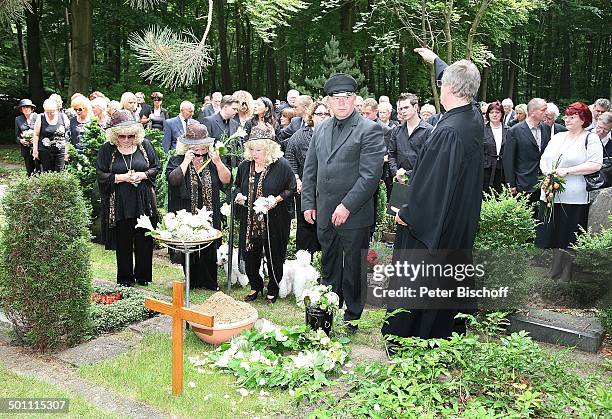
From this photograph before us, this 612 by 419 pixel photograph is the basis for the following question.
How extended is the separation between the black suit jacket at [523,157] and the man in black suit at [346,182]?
3.81m

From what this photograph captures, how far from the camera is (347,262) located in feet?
18.4

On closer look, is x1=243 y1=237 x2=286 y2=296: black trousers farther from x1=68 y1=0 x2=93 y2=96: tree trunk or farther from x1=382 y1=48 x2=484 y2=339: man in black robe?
x1=68 y1=0 x2=93 y2=96: tree trunk

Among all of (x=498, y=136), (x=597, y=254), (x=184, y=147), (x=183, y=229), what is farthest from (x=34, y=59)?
(x=597, y=254)

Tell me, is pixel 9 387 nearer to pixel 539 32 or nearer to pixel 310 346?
pixel 310 346

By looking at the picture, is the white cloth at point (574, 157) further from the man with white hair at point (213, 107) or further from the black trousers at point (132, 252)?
the man with white hair at point (213, 107)

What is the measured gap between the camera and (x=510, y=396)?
12.7 feet

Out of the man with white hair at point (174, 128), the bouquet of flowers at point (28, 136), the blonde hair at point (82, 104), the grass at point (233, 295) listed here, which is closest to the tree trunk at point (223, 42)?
the bouquet of flowers at point (28, 136)

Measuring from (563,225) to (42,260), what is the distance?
5.78 m

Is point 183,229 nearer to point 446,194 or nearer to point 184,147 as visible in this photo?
point 184,147

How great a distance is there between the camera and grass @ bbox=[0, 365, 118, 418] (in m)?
4.09

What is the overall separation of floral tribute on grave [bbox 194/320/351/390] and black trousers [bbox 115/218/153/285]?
2293 mm

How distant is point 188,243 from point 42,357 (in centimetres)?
157

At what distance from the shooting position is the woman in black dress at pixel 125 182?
6.64 m

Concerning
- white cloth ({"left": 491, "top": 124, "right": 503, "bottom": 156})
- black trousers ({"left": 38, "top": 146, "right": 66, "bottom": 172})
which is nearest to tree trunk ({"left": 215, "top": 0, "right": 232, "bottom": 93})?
black trousers ({"left": 38, "top": 146, "right": 66, "bottom": 172})
